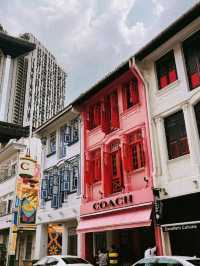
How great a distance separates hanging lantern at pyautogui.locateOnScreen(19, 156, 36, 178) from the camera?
21.9 m

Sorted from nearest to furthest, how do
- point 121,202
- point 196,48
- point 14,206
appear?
point 196,48, point 121,202, point 14,206

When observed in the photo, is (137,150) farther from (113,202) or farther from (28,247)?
(28,247)

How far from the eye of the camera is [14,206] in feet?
83.2

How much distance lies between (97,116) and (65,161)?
396 cm

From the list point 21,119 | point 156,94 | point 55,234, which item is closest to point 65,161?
point 55,234

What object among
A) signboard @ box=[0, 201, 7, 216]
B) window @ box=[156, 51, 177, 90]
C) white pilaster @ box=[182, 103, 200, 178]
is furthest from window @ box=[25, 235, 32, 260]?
white pilaster @ box=[182, 103, 200, 178]

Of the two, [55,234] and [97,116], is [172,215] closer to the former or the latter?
[97,116]

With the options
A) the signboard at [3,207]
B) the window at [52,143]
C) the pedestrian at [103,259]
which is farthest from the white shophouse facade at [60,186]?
the signboard at [3,207]

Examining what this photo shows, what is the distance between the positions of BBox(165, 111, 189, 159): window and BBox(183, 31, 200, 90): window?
1424 millimetres

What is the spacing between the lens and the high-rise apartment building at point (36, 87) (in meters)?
59.7

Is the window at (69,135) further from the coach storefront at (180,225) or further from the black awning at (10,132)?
the black awning at (10,132)

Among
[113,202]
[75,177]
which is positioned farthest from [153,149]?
[75,177]

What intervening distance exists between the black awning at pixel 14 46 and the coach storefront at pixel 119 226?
54999 mm

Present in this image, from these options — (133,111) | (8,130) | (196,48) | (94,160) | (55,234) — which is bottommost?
(55,234)
